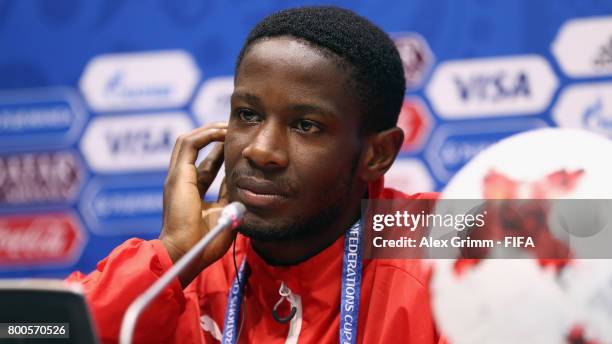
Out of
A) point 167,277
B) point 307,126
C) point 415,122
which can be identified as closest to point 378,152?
point 307,126

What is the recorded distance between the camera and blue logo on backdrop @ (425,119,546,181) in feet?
6.48

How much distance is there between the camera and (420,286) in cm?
112

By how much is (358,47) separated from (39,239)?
Answer: 4.74 feet

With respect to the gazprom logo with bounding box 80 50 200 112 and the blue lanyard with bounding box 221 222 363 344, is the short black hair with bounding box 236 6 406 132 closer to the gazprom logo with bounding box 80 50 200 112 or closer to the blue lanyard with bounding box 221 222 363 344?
the blue lanyard with bounding box 221 222 363 344

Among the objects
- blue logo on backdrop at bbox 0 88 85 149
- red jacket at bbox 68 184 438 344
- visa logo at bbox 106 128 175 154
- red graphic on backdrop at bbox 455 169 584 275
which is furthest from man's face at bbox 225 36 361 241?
blue logo on backdrop at bbox 0 88 85 149

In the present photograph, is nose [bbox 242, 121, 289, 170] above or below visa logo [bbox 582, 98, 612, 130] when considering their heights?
above

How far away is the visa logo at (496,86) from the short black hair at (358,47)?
83cm

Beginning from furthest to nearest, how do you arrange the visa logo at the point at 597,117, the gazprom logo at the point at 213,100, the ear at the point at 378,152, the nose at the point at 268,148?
the gazprom logo at the point at 213,100, the visa logo at the point at 597,117, the ear at the point at 378,152, the nose at the point at 268,148

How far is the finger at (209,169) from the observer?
1310 millimetres

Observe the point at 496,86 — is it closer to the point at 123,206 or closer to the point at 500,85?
the point at 500,85

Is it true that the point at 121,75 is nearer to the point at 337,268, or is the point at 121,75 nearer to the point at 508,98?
the point at 508,98

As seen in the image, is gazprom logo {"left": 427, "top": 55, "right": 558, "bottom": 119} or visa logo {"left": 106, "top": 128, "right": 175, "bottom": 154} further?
visa logo {"left": 106, "top": 128, "right": 175, "bottom": 154}

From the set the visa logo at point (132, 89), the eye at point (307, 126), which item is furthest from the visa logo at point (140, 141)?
the eye at point (307, 126)

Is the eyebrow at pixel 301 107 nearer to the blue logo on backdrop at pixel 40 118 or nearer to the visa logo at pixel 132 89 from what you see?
the visa logo at pixel 132 89
